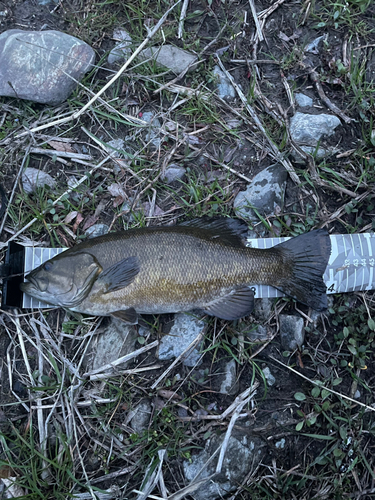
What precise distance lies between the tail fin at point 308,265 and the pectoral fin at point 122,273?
1.47 meters

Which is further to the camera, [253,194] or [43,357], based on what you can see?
[253,194]

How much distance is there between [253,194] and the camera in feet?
13.5

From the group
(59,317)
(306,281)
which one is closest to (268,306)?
(306,281)

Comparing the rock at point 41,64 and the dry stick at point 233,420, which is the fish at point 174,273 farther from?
the rock at point 41,64

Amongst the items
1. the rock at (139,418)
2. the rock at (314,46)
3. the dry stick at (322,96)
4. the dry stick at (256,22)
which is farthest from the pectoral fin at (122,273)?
the rock at (314,46)

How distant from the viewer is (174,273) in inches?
140

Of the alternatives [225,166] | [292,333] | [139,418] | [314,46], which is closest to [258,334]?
[292,333]

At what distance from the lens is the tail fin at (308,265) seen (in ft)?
11.9

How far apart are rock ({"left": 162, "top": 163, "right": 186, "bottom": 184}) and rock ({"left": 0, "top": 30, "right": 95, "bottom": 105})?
1479mm

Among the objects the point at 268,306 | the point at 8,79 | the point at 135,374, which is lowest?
the point at 135,374

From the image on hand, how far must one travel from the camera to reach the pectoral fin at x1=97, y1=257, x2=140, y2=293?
11.5ft

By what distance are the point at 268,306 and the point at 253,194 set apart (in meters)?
1.23

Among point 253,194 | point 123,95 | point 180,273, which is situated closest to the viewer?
point 180,273

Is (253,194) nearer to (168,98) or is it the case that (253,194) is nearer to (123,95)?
(168,98)
